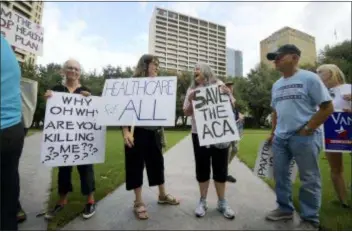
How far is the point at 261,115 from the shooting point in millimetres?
47156

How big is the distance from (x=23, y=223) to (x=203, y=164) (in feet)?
7.22

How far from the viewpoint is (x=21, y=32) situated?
3549 millimetres

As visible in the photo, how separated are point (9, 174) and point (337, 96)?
12.5 feet

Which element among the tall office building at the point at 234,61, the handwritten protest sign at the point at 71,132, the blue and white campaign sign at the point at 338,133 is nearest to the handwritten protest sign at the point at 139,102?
the handwritten protest sign at the point at 71,132

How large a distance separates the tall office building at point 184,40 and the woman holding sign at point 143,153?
95669 millimetres

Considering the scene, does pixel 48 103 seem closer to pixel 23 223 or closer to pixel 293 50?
pixel 23 223

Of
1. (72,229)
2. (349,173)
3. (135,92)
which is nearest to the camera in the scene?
(72,229)

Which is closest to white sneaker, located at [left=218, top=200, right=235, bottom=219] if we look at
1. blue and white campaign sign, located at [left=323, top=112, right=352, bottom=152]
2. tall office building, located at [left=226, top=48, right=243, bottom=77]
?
blue and white campaign sign, located at [left=323, top=112, right=352, bottom=152]

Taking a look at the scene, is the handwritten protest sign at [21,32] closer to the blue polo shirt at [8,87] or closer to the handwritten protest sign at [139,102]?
the handwritten protest sign at [139,102]

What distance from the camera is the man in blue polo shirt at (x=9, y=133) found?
205cm

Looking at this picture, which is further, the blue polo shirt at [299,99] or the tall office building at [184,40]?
the tall office building at [184,40]

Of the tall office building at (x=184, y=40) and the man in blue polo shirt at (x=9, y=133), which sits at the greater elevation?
the tall office building at (x=184, y=40)

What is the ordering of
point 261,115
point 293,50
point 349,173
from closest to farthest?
point 293,50 < point 349,173 < point 261,115

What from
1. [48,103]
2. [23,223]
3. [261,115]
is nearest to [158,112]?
[48,103]
